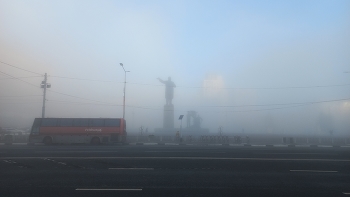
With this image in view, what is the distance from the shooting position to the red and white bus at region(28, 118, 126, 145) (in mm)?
35531

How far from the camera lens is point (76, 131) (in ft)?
117

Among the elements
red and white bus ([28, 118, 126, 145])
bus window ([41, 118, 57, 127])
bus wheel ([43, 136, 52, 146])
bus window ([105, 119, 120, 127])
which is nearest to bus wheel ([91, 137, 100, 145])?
red and white bus ([28, 118, 126, 145])

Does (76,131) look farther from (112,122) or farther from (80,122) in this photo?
(112,122)

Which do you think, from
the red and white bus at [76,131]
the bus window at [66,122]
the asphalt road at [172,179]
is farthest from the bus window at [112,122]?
the asphalt road at [172,179]

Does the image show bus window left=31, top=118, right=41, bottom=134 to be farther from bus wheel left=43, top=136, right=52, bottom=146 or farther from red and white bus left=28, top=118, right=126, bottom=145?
bus wheel left=43, top=136, right=52, bottom=146

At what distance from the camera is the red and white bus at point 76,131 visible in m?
35.5

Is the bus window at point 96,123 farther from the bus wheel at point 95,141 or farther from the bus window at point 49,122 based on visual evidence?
→ the bus window at point 49,122

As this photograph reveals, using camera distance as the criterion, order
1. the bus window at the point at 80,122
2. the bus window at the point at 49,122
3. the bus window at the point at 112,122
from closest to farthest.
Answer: the bus window at the point at 49,122 → the bus window at the point at 80,122 → the bus window at the point at 112,122

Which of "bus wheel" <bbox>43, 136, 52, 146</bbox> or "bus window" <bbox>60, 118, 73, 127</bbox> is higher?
"bus window" <bbox>60, 118, 73, 127</bbox>

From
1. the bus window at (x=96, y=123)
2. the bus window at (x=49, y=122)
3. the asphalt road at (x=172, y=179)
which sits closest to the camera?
the asphalt road at (x=172, y=179)

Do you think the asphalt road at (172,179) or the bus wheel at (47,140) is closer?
the asphalt road at (172,179)

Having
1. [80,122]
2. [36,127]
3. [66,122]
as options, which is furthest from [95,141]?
[36,127]

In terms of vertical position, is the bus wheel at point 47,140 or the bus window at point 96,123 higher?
the bus window at point 96,123

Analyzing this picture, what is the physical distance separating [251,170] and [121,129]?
25265mm
